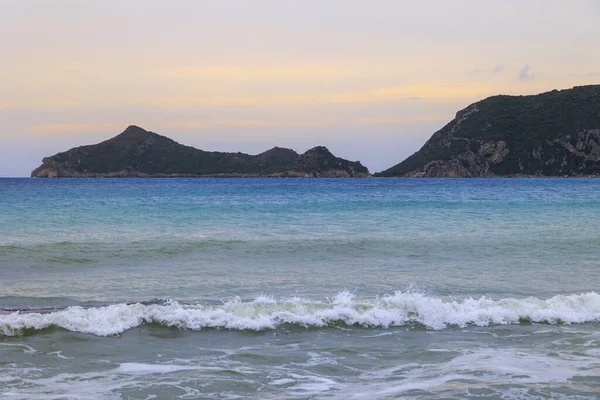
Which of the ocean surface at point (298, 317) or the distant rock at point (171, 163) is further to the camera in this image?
the distant rock at point (171, 163)

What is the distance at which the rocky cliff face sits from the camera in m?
154

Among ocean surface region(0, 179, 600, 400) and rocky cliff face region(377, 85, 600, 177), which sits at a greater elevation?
rocky cliff face region(377, 85, 600, 177)

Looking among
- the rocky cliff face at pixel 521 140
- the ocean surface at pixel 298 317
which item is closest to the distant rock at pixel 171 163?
the rocky cliff face at pixel 521 140

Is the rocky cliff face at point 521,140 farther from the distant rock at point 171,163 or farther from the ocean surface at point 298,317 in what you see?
the ocean surface at point 298,317

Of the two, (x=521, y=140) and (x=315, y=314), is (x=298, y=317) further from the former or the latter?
(x=521, y=140)

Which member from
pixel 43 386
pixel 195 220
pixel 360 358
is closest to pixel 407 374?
pixel 360 358

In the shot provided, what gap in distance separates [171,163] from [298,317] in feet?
589

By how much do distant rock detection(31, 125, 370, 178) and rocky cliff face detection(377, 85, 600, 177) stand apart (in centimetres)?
2268

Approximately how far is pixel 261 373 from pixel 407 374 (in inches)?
80.2

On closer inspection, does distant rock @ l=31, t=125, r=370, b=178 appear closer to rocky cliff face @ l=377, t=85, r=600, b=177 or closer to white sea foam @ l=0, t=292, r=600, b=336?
rocky cliff face @ l=377, t=85, r=600, b=177

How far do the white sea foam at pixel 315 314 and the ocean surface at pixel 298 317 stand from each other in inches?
1.4

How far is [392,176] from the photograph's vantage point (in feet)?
632

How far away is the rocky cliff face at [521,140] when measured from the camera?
15450 cm

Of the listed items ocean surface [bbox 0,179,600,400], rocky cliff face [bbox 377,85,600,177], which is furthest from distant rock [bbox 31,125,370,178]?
ocean surface [bbox 0,179,600,400]
